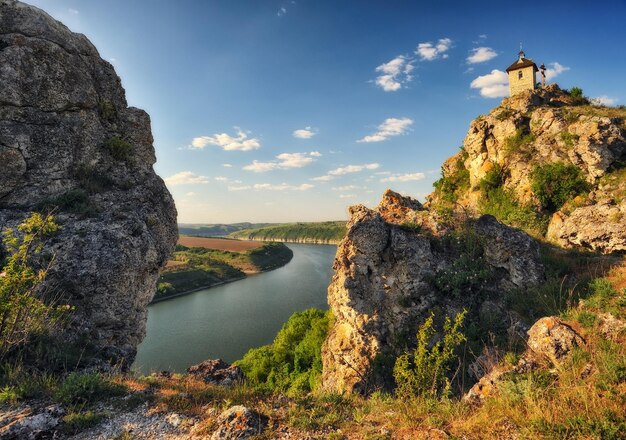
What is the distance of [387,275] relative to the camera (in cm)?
1470

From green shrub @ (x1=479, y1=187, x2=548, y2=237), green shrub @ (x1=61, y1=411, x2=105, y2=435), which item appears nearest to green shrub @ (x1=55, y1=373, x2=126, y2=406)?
green shrub @ (x1=61, y1=411, x2=105, y2=435)

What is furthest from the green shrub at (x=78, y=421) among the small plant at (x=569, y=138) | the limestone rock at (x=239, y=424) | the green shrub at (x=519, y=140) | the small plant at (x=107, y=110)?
the green shrub at (x=519, y=140)

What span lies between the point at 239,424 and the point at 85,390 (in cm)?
312

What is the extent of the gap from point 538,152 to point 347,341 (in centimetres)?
2727

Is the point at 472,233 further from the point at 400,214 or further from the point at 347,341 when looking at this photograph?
the point at 347,341

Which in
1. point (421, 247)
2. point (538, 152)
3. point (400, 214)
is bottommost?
point (421, 247)

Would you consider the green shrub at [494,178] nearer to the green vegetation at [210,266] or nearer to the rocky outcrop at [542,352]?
the rocky outcrop at [542,352]

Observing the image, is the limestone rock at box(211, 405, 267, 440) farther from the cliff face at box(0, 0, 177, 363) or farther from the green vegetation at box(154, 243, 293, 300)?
the green vegetation at box(154, 243, 293, 300)

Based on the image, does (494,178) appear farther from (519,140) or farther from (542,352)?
(542,352)

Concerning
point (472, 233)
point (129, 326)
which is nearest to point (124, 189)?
point (129, 326)

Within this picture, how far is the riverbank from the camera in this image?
7031 cm

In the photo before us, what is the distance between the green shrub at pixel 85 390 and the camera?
5.53 m

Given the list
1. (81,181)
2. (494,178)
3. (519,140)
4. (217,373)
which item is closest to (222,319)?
(494,178)

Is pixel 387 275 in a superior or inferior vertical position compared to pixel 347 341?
superior
